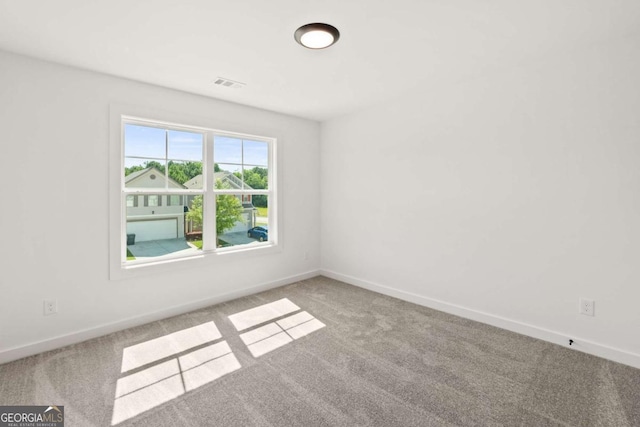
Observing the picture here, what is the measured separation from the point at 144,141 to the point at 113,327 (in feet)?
6.15

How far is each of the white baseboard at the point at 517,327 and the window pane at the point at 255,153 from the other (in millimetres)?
2178

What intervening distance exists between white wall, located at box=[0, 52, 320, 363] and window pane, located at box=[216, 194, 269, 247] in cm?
69

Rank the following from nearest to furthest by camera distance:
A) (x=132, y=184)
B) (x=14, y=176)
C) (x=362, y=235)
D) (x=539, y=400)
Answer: (x=539, y=400) → (x=14, y=176) → (x=132, y=184) → (x=362, y=235)

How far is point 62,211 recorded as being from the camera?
268 centimetres

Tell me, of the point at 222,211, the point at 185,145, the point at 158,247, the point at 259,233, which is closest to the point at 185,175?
the point at 185,145

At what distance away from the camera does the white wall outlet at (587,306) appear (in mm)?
2523

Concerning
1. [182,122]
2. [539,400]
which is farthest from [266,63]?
[539,400]

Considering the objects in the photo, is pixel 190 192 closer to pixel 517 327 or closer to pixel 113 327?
pixel 113 327

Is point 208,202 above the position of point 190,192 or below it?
below

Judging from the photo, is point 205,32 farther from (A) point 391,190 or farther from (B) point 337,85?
(A) point 391,190

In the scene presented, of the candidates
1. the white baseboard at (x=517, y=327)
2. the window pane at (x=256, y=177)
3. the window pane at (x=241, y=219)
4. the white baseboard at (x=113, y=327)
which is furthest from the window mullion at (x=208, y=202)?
the white baseboard at (x=517, y=327)

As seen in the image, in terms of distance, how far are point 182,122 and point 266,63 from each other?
4.16 ft

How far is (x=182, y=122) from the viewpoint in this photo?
132 inches

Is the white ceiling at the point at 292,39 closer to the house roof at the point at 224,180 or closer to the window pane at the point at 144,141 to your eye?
the window pane at the point at 144,141
